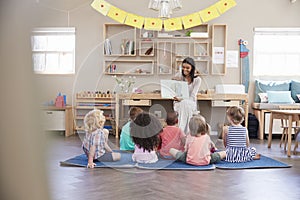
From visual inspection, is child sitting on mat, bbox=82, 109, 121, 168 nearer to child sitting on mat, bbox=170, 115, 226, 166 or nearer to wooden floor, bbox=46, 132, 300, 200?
wooden floor, bbox=46, 132, 300, 200

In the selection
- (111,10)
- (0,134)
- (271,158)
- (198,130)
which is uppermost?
(111,10)

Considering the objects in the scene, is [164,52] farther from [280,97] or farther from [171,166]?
[171,166]

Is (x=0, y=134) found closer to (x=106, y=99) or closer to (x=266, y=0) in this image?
(x=106, y=99)

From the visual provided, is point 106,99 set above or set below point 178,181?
above

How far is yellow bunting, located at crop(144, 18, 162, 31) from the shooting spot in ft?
19.7

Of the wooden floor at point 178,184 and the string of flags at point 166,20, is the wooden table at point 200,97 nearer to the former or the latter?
the string of flags at point 166,20

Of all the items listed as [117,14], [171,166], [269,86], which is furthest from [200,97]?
[171,166]

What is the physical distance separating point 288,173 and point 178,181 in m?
1.06

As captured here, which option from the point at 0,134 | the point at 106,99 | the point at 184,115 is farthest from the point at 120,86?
the point at 0,134

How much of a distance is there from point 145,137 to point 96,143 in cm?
48

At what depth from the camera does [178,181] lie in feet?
9.36

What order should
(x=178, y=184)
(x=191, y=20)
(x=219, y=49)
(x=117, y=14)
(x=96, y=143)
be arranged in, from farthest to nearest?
1. (x=219, y=49)
2. (x=191, y=20)
3. (x=117, y=14)
4. (x=96, y=143)
5. (x=178, y=184)

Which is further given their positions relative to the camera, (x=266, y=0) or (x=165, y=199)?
(x=266, y=0)

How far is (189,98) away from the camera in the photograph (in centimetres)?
454
